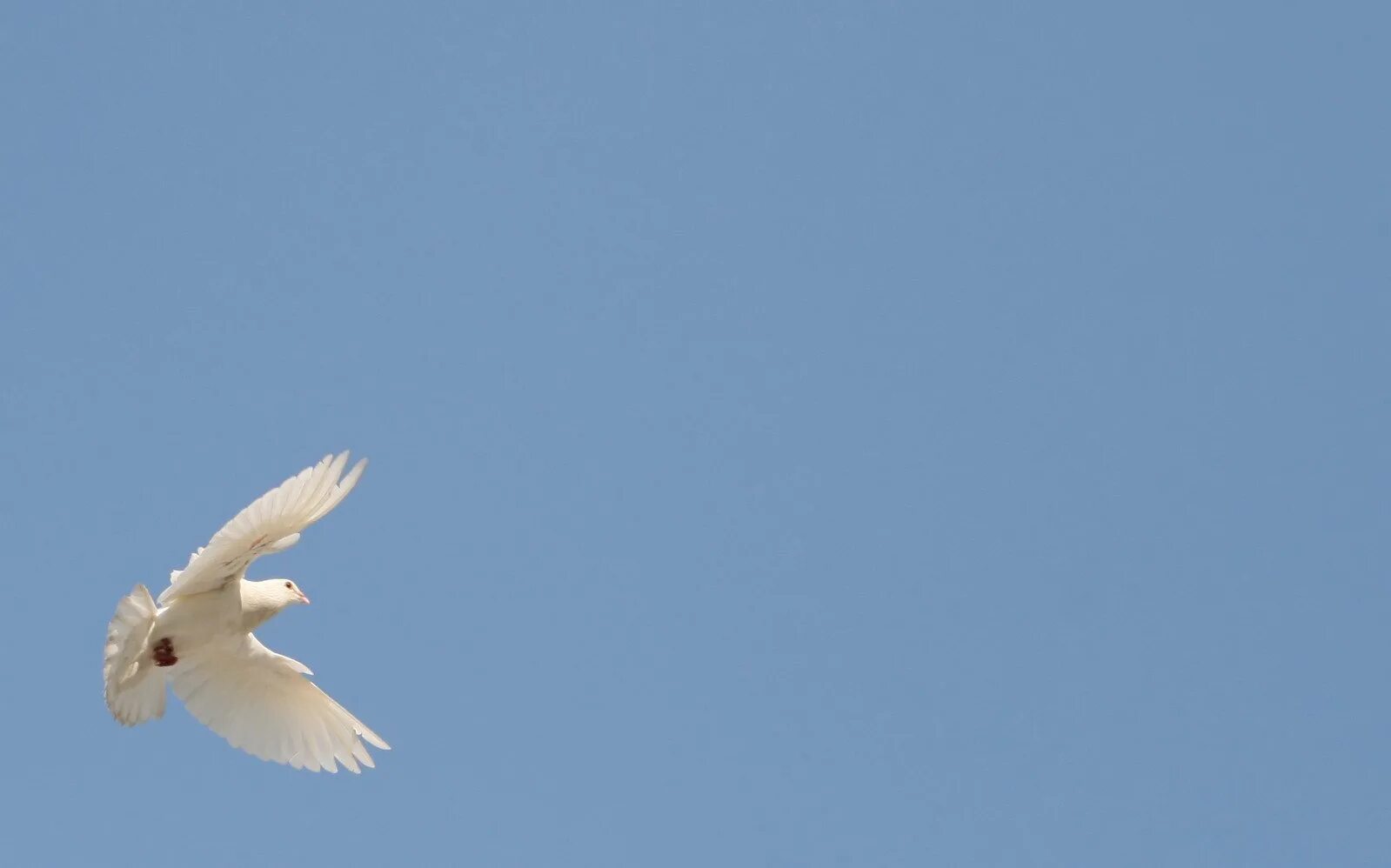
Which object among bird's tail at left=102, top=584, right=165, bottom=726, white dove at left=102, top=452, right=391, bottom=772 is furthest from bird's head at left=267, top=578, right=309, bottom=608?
bird's tail at left=102, top=584, right=165, bottom=726

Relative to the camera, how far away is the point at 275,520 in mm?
19906

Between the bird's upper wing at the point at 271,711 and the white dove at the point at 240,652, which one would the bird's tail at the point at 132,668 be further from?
the bird's upper wing at the point at 271,711

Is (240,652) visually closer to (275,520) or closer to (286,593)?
(286,593)

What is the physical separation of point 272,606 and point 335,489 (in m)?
3.57

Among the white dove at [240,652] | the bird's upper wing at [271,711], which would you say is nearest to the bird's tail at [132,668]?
the white dove at [240,652]

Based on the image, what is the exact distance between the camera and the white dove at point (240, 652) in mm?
19844

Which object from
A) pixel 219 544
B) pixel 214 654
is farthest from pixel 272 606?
pixel 219 544

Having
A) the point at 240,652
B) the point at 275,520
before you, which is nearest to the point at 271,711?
the point at 240,652

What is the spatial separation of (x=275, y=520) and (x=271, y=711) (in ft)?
17.1

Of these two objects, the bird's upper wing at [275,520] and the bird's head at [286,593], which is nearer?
the bird's upper wing at [275,520]

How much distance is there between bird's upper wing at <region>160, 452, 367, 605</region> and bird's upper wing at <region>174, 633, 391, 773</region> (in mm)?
2742

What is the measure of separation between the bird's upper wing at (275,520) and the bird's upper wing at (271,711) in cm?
274

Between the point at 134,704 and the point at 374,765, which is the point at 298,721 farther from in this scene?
the point at 134,704

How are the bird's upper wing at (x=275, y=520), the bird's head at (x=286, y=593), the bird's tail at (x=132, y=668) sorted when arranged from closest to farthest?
1. the bird's upper wing at (x=275, y=520)
2. the bird's tail at (x=132, y=668)
3. the bird's head at (x=286, y=593)
